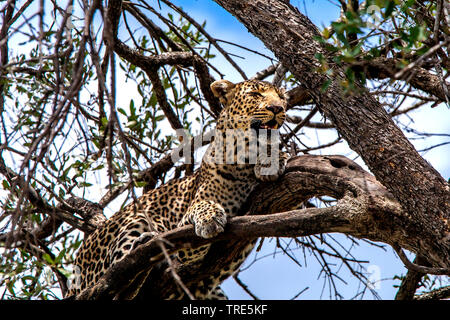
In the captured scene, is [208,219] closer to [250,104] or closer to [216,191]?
[216,191]

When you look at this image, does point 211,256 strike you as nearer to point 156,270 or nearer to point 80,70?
point 156,270

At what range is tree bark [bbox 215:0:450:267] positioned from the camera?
4.14m

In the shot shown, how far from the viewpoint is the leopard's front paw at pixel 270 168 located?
17.5ft

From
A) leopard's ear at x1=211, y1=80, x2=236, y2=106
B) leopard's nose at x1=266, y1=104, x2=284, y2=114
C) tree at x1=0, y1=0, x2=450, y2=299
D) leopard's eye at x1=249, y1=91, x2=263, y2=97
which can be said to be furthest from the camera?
leopard's ear at x1=211, y1=80, x2=236, y2=106

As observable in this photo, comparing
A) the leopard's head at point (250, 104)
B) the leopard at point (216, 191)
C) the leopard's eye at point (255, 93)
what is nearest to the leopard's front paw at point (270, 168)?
the leopard at point (216, 191)

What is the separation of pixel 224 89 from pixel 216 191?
1.25 m

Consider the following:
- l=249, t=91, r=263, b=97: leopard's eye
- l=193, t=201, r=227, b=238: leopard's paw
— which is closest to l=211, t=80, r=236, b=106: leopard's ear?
l=249, t=91, r=263, b=97: leopard's eye

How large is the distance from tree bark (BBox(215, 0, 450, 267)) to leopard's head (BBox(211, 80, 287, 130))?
3.47 ft

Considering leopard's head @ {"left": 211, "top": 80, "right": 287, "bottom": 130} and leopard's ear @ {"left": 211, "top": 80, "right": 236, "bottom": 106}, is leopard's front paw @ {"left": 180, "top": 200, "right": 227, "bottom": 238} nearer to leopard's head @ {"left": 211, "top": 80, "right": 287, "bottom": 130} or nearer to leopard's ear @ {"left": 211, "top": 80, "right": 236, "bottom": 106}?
leopard's head @ {"left": 211, "top": 80, "right": 287, "bottom": 130}

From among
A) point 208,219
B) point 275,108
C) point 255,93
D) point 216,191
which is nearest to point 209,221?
point 208,219

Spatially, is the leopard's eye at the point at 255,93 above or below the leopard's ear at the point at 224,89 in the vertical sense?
below

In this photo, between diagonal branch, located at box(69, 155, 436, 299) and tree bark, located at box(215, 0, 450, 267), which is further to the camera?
diagonal branch, located at box(69, 155, 436, 299)

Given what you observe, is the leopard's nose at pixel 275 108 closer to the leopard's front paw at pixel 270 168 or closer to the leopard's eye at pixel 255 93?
the leopard's eye at pixel 255 93
